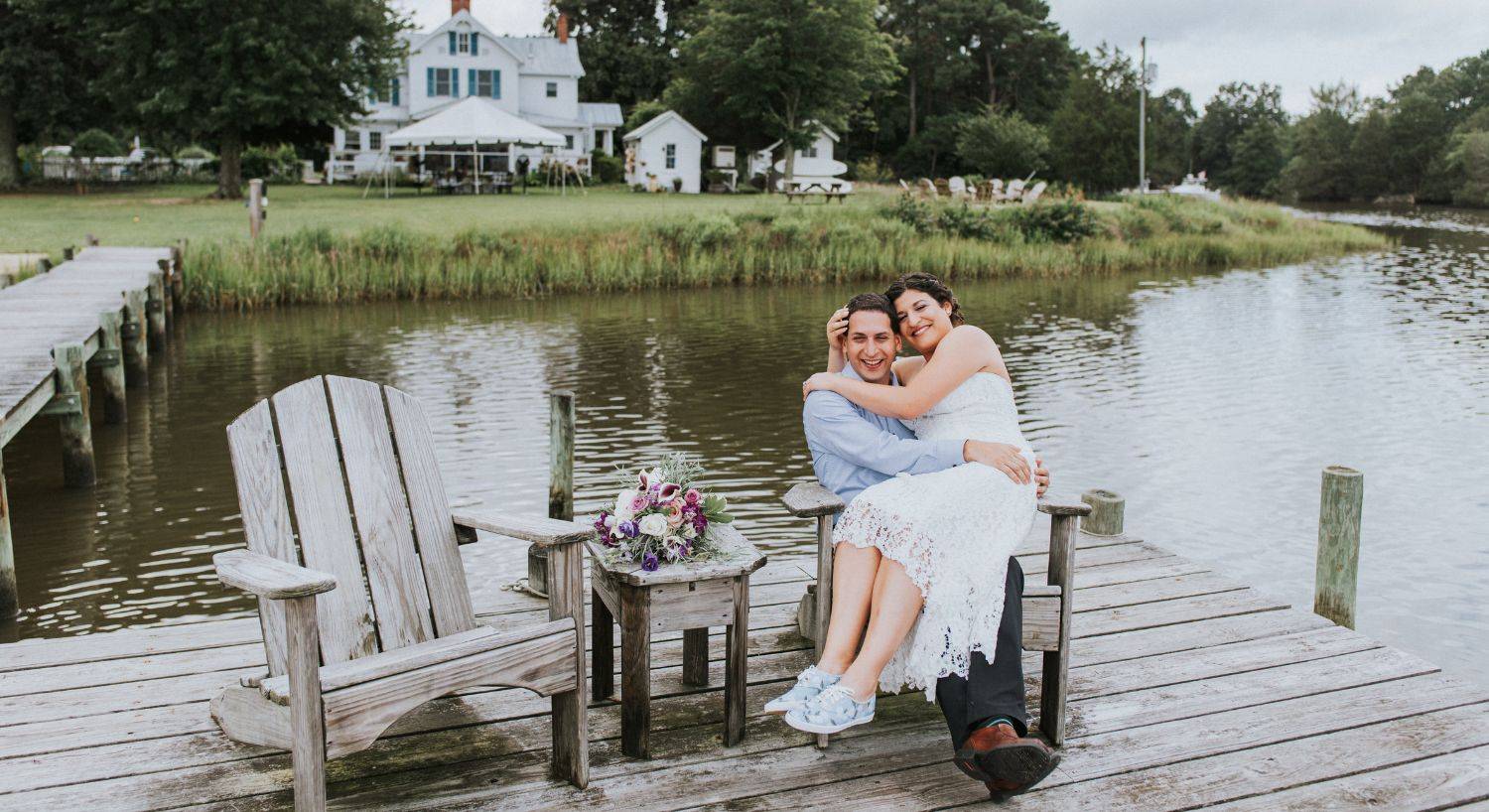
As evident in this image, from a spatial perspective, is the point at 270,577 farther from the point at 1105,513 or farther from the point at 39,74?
the point at 39,74

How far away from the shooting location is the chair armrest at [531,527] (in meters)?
3.89

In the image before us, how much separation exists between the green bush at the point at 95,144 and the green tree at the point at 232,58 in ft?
99.7

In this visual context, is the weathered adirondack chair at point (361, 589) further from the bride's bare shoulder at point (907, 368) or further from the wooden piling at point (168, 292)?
the wooden piling at point (168, 292)

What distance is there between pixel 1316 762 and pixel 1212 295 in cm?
2411

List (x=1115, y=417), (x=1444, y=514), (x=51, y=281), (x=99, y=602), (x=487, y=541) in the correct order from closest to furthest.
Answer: (x=99, y=602) < (x=487, y=541) < (x=1444, y=514) < (x=1115, y=417) < (x=51, y=281)

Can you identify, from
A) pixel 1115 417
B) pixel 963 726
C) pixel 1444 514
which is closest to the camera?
pixel 963 726

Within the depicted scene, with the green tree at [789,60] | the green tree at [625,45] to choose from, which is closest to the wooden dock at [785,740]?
the green tree at [789,60]

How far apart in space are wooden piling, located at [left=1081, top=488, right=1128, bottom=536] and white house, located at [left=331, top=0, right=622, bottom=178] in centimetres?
4359

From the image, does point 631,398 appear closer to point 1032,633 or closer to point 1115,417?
point 1115,417

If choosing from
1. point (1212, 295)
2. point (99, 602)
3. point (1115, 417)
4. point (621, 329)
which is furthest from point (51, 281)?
point (1212, 295)

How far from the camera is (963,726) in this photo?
12.9 feet

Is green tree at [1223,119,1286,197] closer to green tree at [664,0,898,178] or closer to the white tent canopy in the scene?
green tree at [664,0,898,178]

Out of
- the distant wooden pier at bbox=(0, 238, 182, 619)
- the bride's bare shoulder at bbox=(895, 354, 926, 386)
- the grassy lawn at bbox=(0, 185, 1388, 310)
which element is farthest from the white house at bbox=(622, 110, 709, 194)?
the bride's bare shoulder at bbox=(895, 354, 926, 386)

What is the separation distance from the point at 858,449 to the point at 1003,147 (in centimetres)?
5547
